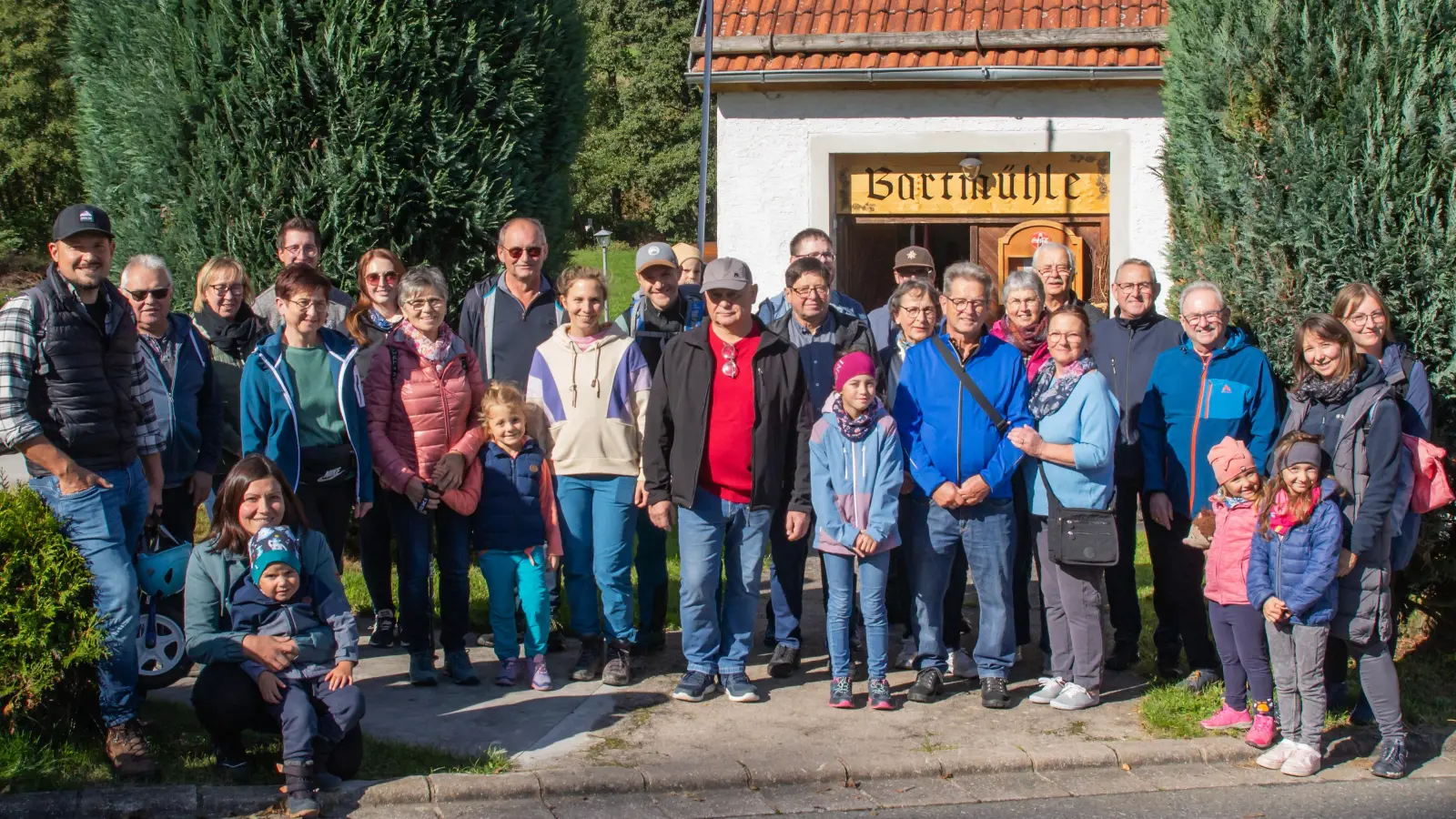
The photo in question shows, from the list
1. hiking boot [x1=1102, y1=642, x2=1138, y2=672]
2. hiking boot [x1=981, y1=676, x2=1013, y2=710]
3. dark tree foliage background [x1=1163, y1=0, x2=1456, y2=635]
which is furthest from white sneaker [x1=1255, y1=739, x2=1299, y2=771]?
dark tree foliage background [x1=1163, y1=0, x2=1456, y2=635]

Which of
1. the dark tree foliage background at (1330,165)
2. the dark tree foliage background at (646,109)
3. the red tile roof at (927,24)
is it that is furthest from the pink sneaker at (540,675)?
the dark tree foliage background at (646,109)

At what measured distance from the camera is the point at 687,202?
39.6 m

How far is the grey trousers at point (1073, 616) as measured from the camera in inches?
240

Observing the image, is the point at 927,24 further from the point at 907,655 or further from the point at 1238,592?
the point at 1238,592

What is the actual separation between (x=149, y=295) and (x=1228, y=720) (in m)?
5.00

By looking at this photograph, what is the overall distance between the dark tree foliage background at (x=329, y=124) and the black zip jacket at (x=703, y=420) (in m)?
2.23

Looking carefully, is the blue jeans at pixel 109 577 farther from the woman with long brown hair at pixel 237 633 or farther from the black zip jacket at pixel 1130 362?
the black zip jacket at pixel 1130 362

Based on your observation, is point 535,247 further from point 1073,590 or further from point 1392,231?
point 1392,231

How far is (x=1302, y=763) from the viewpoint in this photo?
547 centimetres

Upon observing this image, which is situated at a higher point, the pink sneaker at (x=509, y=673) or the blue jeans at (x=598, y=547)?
the blue jeans at (x=598, y=547)

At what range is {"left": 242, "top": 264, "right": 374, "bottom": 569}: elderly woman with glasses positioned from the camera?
20.0 feet

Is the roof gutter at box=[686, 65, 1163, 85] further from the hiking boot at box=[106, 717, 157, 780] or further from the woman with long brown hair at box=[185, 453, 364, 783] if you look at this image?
the hiking boot at box=[106, 717, 157, 780]

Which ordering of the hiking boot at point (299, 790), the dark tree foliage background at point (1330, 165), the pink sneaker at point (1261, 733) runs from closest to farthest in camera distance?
Answer: the hiking boot at point (299, 790)
the pink sneaker at point (1261, 733)
the dark tree foliage background at point (1330, 165)

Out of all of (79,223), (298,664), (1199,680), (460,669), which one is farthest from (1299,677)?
(79,223)
